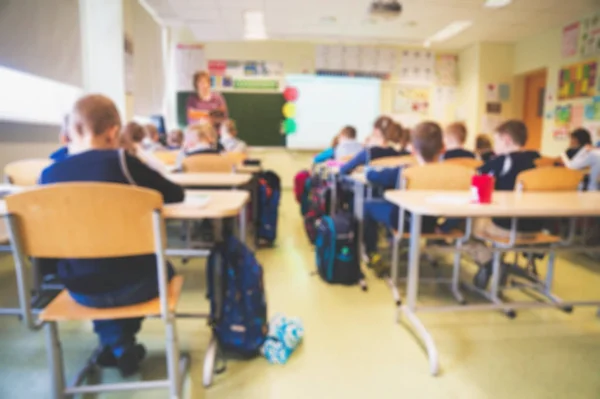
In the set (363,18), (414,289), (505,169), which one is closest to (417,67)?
(363,18)

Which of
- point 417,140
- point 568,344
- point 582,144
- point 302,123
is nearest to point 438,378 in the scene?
point 568,344

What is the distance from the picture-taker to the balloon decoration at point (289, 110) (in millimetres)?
6625

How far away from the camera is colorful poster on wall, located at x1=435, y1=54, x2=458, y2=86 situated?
693 centimetres

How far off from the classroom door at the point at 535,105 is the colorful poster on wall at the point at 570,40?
871mm

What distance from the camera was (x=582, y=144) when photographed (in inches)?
149

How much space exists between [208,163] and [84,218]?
6.38 ft

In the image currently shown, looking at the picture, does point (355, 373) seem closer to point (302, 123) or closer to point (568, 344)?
point (568, 344)

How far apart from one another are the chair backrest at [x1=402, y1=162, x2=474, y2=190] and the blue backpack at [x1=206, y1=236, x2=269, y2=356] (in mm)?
984

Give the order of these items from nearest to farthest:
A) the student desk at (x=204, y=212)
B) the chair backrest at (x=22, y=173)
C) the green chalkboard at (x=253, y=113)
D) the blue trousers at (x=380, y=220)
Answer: the student desk at (x=204, y=212)
the chair backrest at (x=22, y=173)
the blue trousers at (x=380, y=220)
the green chalkboard at (x=253, y=113)

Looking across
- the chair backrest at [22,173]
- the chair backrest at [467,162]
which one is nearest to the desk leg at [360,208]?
the chair backrest at [467,162]

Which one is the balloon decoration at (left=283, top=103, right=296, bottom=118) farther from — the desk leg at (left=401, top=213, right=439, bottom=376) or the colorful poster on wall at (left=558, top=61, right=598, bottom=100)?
the desk leg at (left=401, top=213, right=439, bottom=376)

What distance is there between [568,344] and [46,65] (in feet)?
13.8

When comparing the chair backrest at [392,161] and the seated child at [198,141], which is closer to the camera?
the chair backrest at [392,161]

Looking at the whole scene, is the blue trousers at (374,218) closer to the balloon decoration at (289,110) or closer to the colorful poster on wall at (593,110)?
the colorful poster on wall at (593,110)
